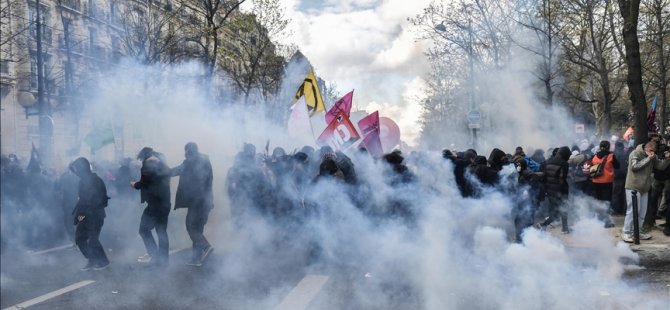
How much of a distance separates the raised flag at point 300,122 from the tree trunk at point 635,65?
606 cm

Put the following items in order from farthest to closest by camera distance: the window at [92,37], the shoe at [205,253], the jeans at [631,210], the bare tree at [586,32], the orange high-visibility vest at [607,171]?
the window at [92,37]
the bare tree at [586,32]
the orange high-visibility vest at [607,171]
the jeans at [631,210]
the shoe at [205,253]

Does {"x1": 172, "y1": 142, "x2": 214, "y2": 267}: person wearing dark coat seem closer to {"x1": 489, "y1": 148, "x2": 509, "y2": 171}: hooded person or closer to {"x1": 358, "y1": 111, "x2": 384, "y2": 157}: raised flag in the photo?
{"x1": 489, "y1": 148, "x2": 509, "y2": 171}: hooded person

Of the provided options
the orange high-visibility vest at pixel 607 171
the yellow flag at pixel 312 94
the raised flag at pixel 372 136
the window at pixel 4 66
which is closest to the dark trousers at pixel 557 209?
the orange high-visibility vest at pixel 607 171

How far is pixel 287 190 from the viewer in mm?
8445

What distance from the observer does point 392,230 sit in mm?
7281

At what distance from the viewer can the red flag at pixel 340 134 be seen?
35.1 feet

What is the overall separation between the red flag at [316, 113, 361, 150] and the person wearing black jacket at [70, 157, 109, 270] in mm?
4627

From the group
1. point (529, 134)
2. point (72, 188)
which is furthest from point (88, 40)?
point (529, 134)

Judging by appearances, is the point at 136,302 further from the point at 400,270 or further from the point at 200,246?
the point at 400,270

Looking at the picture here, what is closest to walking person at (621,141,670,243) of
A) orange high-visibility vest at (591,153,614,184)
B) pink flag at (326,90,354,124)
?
orange high-visibility vest at (591,153,614,184)

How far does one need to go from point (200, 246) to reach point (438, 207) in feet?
10.4

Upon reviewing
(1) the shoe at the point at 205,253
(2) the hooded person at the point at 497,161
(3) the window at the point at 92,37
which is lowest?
(1) the shoe at the point at 205,253

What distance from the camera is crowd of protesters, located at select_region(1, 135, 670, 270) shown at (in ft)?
24.4

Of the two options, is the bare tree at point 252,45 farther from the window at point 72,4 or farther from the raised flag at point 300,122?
the raised flag at point 300,122
